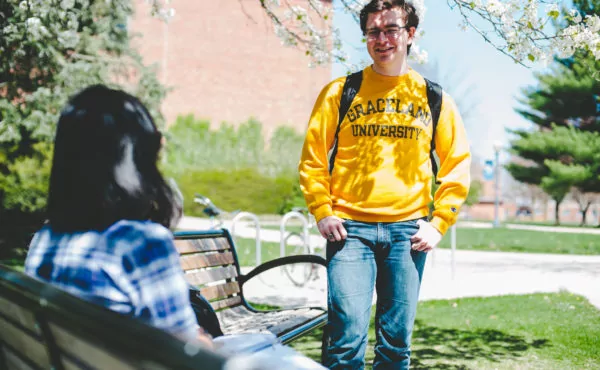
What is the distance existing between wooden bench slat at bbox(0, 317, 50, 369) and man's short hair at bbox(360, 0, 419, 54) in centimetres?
188

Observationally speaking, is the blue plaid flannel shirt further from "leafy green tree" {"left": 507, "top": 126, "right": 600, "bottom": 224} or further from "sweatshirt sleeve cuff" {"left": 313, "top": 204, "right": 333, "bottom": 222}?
"leafy green tree" {"left": 507, "top": 126, "right": 600, "bottom": 224}

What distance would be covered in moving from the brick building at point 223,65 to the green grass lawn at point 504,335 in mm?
30230

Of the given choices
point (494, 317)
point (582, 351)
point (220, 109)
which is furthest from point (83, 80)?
point (220, 109)

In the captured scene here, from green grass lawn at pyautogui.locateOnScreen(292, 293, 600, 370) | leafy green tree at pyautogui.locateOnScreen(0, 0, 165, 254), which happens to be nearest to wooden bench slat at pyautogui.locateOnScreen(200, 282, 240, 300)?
green grass lawn at pyautogui.locateOnScreen(292, 293, 600, 370)

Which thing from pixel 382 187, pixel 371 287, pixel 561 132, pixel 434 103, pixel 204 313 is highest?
pixel 561 132

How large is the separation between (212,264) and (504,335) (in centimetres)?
309

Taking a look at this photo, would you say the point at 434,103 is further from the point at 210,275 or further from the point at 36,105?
the point at 36,105

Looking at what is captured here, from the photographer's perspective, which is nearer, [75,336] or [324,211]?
[75,336]

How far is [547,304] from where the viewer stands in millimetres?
7188

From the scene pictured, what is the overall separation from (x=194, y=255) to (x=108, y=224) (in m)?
2.21

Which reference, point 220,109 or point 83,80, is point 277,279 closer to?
point 83,80

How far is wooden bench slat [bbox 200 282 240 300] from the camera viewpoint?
370 centimetres

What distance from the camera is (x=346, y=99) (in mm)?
2740

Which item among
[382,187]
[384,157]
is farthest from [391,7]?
[382,187]
